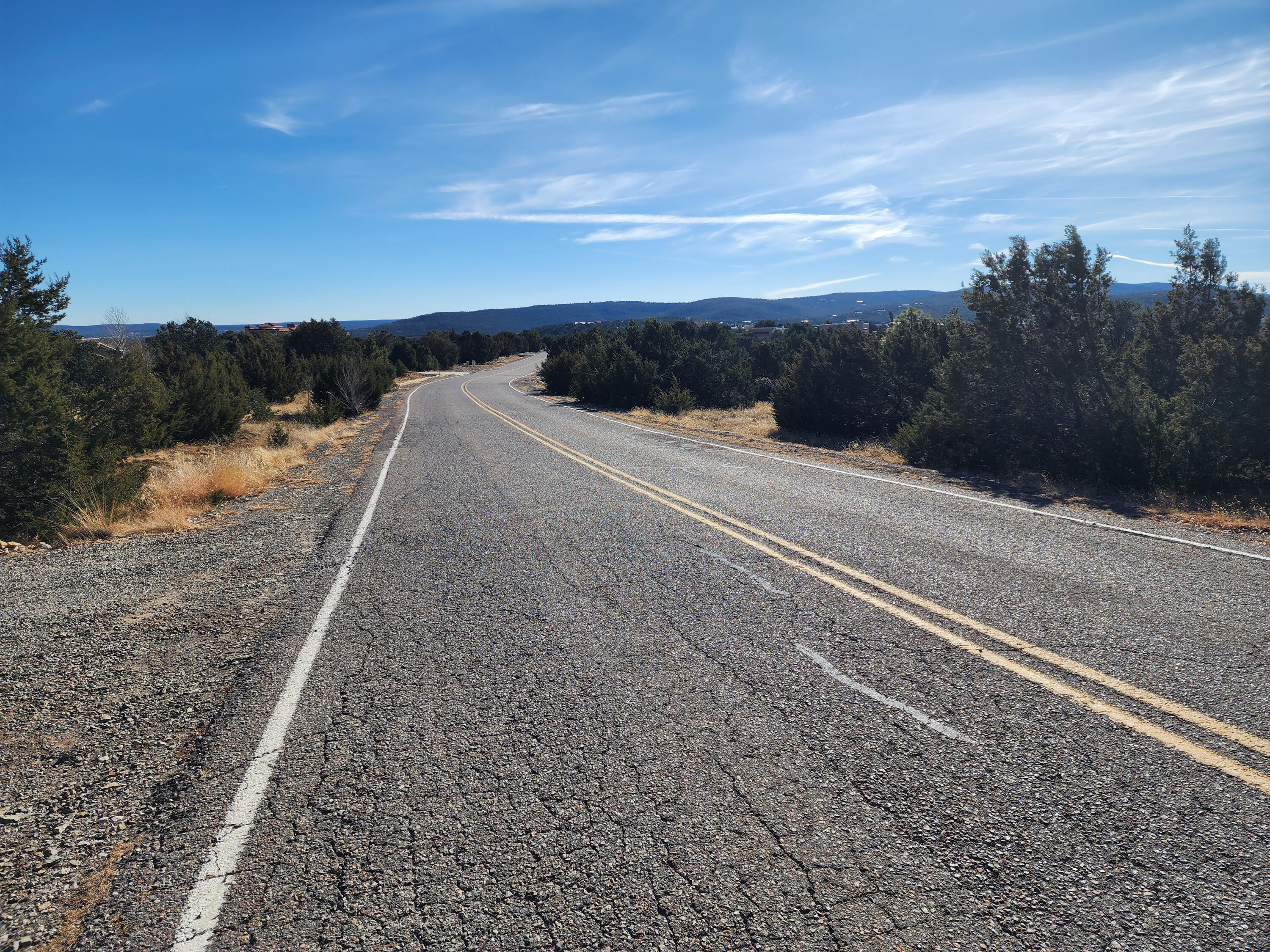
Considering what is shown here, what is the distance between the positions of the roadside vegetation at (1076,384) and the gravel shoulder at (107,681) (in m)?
10.6

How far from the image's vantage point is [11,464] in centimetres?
861

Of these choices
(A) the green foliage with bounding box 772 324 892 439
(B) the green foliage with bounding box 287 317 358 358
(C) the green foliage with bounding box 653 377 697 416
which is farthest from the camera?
(B) the green foliage with bounding box 287 317 358 358

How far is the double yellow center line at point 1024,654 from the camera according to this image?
294 centimetres

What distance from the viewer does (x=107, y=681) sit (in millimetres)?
4074

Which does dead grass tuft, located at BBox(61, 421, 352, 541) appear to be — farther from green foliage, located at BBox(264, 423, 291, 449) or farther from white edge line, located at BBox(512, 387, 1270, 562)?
white edge line, located at BBox(512, 387, 1270, 562)

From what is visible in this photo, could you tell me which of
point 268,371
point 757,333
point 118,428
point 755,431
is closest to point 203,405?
point 118,428

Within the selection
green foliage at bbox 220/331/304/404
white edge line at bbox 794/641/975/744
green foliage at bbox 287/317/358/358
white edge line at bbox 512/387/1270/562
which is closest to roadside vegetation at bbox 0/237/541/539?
green foliage at bbox 220/331/304/404

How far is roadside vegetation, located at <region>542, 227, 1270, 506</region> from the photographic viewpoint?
9.04 meters

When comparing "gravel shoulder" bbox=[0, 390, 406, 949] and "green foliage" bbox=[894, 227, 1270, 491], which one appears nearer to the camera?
"gravel shoulder" bbox=[0, 390, 406, 949]

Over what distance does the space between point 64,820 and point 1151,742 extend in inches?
187

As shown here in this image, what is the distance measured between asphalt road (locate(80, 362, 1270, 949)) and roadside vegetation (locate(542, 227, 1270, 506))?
14.1 ft

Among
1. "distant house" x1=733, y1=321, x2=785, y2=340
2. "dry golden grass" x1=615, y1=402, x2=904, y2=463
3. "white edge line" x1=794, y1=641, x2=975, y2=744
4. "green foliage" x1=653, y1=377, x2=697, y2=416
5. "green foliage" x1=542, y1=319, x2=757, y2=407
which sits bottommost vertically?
"white edge line" x1=794, y1=641, x2=975, y2=744

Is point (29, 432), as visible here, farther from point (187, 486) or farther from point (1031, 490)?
point (1031, 490)

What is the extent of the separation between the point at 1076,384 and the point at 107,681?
43.7 ft
